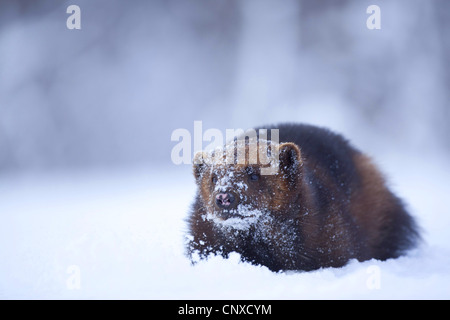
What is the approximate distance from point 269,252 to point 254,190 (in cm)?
47

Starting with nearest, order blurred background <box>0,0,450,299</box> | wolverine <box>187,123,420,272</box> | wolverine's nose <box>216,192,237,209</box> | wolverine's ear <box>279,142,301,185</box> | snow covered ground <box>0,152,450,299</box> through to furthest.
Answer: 1. snow covered ground <box>0,152,450,299</box>
2. wolverine's nose <box>216,192,237,209</box>
3. wolverine <box>187,123,420,272</box>
4. wolverine's ear <box>279,142,301,185</box>
5. blurred background <box>0,0,450,299</box>

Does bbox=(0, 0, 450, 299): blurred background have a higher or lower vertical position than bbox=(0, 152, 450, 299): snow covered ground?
higher

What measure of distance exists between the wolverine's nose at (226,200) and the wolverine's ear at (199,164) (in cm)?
48

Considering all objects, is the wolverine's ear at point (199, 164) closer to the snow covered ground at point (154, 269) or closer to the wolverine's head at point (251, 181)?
the wolverine's head at point (251, 181)

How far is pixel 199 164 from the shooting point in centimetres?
352

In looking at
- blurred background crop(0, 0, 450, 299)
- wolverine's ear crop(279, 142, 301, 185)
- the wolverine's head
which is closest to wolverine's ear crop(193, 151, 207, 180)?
the wolverine's head

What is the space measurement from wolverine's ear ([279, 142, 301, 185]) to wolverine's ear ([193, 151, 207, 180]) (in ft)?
2.00

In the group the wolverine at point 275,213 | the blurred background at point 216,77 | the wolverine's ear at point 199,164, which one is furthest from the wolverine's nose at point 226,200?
the blurred background at point 216,77

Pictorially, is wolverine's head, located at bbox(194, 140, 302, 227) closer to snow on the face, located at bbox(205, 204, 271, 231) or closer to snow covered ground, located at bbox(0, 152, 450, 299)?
snow on the face, located at bbox(205, 204, 271, 231)

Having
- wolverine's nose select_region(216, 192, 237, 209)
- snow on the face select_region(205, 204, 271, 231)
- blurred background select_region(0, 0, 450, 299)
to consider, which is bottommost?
snow on the face select_region(205, 204, 271, 231)

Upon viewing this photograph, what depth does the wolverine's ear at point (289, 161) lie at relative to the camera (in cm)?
325

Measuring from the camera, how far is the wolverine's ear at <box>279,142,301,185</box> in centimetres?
325
